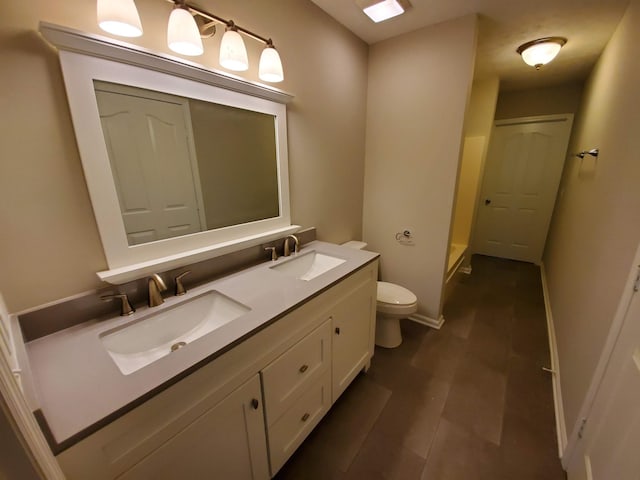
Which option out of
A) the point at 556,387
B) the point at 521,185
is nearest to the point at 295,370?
the point at 556,387

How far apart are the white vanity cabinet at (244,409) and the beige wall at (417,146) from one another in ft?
3.23

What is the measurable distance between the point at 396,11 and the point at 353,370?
7.53 ft

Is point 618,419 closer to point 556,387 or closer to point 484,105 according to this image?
point 556,387

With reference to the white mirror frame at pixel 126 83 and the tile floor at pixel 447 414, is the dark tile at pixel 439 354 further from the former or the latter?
the white mirror frame at pixel 126 83

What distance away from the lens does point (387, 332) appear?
2.05 meters

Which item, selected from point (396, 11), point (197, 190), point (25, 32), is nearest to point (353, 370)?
point (197, 190)

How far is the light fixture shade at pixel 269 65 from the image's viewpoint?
4.24 ft

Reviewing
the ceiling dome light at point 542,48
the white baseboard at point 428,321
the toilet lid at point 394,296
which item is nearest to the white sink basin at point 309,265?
the toilet lid at point 394,296

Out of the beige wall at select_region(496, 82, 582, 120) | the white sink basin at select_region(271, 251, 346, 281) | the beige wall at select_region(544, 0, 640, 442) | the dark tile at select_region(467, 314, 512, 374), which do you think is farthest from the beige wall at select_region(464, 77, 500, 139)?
the white sink basin at select_region(271, 251, 346, 281)

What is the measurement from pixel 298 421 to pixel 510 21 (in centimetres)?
275

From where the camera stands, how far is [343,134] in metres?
2.05

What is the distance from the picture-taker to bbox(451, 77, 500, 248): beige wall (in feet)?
9.14

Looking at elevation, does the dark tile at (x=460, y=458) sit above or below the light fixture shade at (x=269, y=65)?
below

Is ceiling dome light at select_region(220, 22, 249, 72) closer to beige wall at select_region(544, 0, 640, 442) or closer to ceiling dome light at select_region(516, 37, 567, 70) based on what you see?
beige wall at select_region(544, 0, 640, 442)
